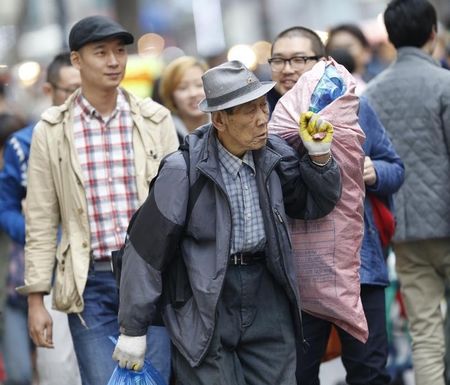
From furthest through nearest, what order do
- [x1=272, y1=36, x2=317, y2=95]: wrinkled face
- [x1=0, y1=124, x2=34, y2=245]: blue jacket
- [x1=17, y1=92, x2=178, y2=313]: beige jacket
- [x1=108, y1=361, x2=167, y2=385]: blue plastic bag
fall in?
[x1=0, y1=124, x2=34, y2=245]: blue jacket → [x1=272, y1=36, x2=317, y2=95]: wrinkled face → [x1=17, y1=92, x2=178, y2=313]: beige jacket → [x1=108, y1=361, x2=167, y2=385]: blue plastic bag

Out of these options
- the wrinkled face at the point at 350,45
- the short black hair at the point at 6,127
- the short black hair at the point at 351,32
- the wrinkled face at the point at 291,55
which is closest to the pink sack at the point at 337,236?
the wrinkled face at the point at 291,55

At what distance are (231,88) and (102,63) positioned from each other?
143cm

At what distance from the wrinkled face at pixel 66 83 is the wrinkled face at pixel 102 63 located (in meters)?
1.27

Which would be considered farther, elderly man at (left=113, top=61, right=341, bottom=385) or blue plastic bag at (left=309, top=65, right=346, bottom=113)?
blue plastic bag at (left=309, top=65, right=346, bottom=113)

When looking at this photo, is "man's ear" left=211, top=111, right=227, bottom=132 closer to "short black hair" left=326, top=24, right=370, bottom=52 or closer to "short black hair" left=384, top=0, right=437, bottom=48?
"short black hair" left=384, top=0, right=437, bottom=48

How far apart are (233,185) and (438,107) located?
6.98 feet

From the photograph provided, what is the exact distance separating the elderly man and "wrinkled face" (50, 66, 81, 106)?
2587 millimetres

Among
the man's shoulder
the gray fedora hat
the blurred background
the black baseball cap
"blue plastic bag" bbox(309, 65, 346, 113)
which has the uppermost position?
the black baseball cap

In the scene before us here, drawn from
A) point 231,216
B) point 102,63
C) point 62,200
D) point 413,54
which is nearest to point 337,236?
point 231,216

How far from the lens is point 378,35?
2436 cm

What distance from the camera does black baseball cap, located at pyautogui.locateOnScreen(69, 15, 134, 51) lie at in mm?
6648

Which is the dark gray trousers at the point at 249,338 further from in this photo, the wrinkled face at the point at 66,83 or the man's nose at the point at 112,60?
the wrinkled face at the point at 66,83

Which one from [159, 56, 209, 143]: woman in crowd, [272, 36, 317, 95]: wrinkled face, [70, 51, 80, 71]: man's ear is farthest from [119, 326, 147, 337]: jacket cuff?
[159, 56, 209, 143]: woman in crowd

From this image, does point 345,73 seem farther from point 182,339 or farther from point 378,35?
point 378,35
